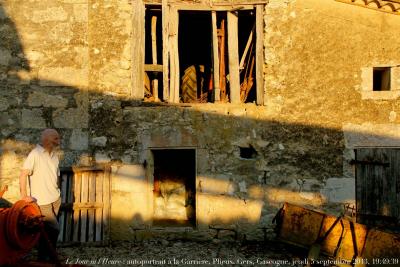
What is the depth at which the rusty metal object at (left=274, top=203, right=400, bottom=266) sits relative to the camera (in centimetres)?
461

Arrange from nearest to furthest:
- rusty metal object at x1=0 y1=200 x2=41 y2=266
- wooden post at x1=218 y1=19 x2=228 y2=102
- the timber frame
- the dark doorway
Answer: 1. rusty metal object at x1=0 y1=200 x2=41 y2=266
2. the timber frame
3. wooden post at x1=218 y1=19 x2=228 y2=102
4. the dark doorway

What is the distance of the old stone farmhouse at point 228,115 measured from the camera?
20.0 feet

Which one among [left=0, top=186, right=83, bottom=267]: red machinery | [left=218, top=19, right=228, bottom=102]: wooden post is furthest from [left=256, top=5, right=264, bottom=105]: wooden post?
[left=0, top=186, right=83, bottom=267]: red machinery

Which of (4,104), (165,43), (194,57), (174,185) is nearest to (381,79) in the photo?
(165,43)

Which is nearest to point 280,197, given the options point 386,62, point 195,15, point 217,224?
point 217,224

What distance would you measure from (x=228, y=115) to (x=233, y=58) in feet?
3.45

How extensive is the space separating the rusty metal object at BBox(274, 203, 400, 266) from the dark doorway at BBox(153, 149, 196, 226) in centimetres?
244

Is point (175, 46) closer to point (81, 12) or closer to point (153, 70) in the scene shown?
point (153, 70)

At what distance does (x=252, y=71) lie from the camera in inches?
257

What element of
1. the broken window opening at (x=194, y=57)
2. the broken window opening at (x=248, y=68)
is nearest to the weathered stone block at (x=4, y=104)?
the broken window opening at (x=194, y=57)

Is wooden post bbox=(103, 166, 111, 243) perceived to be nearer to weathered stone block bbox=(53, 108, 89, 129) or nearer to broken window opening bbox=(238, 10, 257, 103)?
weathered stone block bbox=(53, 108, 89, 129)

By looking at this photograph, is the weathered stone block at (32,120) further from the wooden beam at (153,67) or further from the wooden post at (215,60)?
the wooden post at (215,60)

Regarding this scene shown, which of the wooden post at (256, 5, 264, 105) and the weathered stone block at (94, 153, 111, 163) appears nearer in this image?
the weathered stone block at (94, 153, 111, 163)

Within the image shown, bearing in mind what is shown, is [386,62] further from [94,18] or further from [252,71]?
[94,18]
